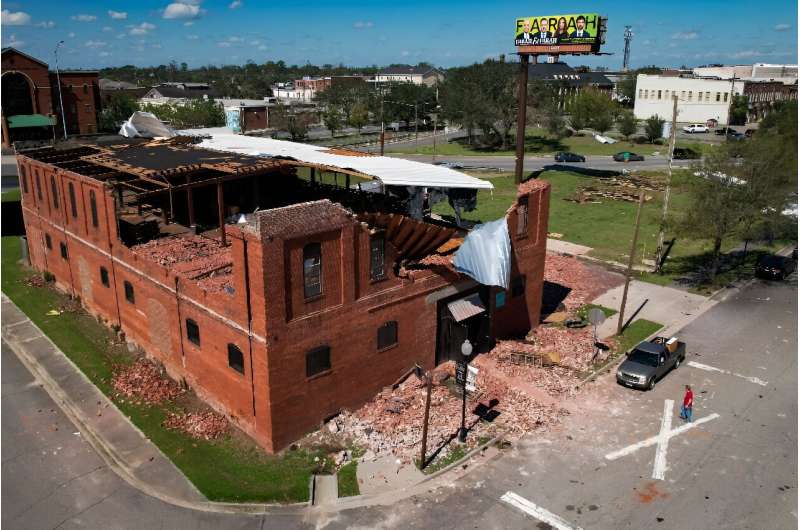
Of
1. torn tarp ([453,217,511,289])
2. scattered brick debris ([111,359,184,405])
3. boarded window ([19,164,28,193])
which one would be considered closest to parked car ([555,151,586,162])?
torn tarp ([453,217,511,289])

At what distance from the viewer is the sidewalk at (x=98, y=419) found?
19062 millimetres

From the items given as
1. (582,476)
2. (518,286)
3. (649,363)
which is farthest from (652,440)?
(518,286)

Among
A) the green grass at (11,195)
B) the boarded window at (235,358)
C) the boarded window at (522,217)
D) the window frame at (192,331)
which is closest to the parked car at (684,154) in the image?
the boarded window at (522,217)

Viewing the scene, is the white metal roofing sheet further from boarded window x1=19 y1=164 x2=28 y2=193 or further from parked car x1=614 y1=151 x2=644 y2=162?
parked car x1=614 y1=151 x2=644 y2=162

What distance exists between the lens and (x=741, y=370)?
85.4ft

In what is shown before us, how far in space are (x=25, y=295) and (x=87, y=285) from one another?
5.93m

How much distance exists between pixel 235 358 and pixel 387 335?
17.8 ft

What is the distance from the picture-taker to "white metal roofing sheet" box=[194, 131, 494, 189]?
26.1 meters

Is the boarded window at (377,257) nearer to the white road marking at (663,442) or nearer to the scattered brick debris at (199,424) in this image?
the scattered brick debris at (199,424)

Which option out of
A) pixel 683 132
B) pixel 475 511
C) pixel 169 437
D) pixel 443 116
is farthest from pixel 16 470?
pixel 683 132

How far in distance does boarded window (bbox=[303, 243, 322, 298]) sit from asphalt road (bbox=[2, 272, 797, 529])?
21.7 feet

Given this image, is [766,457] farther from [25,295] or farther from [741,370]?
[25,295]

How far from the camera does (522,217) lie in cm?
2717

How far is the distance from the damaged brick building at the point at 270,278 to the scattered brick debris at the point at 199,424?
0.46 metres
